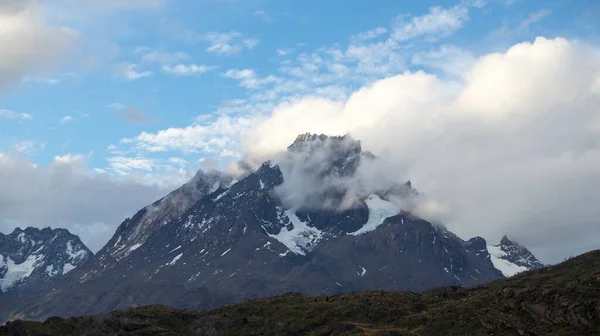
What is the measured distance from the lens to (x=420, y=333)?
18338 cm

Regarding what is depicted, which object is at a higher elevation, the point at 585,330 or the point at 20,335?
the point at 20,335

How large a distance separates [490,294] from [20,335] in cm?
12849

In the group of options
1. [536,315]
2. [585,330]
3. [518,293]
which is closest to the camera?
[585,330]

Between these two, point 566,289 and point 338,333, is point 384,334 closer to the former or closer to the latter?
point 338,333

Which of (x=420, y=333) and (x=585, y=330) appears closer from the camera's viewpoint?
(x=585, y=330)

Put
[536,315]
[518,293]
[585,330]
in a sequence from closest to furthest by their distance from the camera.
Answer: [585,330] < [536,315] < [518,293]

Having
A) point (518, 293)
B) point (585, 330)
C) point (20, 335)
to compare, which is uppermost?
point (20, 335)

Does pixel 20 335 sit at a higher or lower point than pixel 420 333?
higher

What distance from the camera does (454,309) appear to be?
7594 inches

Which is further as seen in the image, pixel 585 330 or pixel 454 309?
pixel 454 309

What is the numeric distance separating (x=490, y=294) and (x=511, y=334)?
2736 cm

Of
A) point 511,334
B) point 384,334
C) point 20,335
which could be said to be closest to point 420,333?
point 384,334

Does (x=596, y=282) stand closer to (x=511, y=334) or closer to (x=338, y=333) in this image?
(x=511, y=334)

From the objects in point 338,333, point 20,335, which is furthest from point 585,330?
point 20,335
